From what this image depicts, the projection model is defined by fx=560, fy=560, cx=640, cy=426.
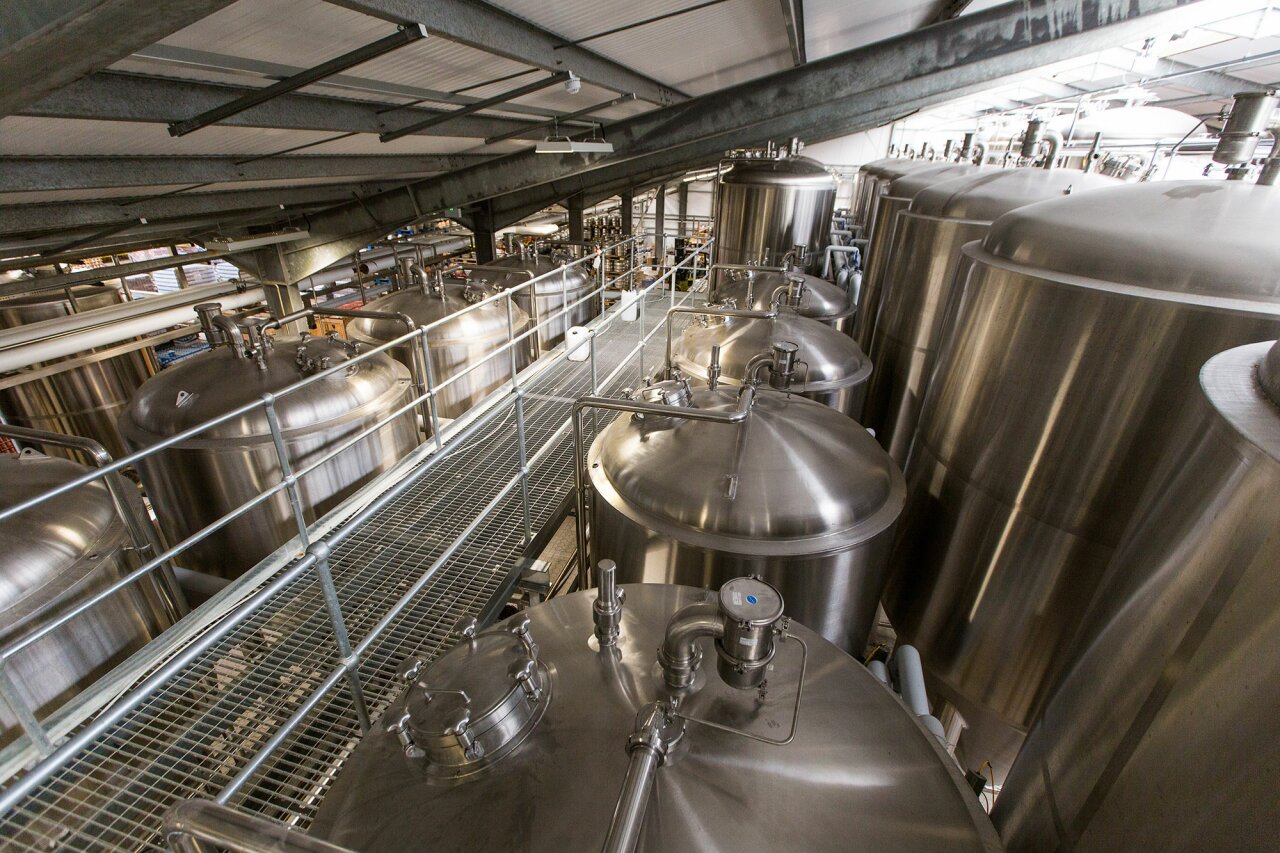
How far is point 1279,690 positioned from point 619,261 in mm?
18552

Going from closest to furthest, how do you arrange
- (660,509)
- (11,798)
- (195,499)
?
(11,798) → (660,509) → (195,499)

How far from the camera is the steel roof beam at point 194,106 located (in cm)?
255

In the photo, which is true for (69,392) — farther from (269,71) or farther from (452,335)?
(269,71)

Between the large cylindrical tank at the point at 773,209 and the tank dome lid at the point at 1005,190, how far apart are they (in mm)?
3271

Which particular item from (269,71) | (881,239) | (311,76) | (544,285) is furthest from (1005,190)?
(544,285)

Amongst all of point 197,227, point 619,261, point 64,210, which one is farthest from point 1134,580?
point 619,261

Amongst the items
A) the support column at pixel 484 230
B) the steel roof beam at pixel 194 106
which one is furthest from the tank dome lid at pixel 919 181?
the support column at pixel 484 230

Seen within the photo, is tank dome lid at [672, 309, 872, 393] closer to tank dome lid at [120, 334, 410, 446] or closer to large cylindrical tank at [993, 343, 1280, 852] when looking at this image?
tank dome lid at [120, 334, 410, 446]

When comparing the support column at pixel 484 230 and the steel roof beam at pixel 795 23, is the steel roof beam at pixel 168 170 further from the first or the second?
the steel roof beam at pixel 795 23

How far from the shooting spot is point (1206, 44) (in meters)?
9.12

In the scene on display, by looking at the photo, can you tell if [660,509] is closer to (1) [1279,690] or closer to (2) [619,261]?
(1) [1279,690]

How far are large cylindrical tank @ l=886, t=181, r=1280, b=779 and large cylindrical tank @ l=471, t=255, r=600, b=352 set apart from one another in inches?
240

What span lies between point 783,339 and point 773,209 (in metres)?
4.42

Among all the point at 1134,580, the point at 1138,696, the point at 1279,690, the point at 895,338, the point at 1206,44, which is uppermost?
the point at 1206,44
